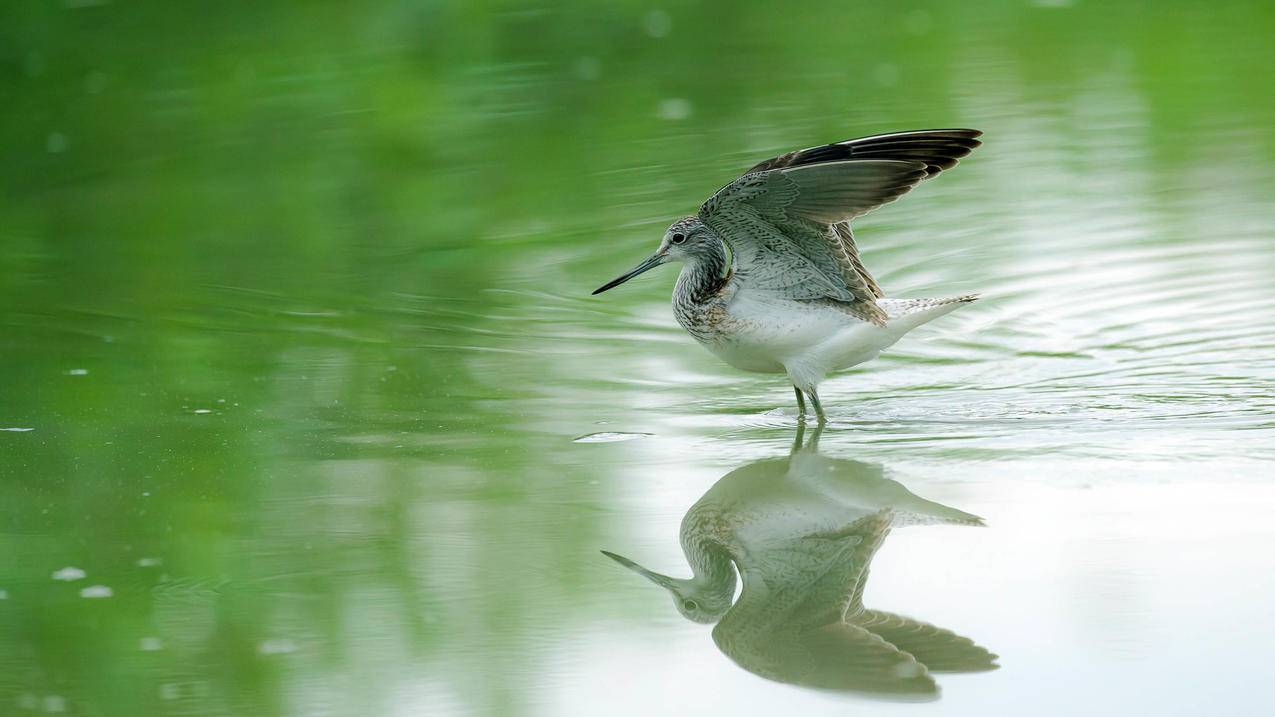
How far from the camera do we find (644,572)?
16.7 ft

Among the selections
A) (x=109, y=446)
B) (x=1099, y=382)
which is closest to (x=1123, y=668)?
(x=1099, y=382)

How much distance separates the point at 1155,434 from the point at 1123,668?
81.5 inches

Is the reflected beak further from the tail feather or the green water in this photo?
the tail feather

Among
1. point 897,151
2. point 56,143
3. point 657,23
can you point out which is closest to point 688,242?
point 897,151

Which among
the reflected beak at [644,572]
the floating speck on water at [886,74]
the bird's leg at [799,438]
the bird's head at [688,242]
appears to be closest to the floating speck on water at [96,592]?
the reflected beak at [644,572]

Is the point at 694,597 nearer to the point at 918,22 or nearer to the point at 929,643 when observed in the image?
the point at 929,643

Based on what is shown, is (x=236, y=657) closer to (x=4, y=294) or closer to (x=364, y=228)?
(x=4, y=294)

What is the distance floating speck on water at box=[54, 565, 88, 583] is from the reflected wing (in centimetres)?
234

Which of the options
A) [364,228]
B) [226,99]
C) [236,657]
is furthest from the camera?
[226,99]

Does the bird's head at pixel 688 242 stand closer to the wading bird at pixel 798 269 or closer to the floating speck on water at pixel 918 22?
the wading bird at pixel 798 269

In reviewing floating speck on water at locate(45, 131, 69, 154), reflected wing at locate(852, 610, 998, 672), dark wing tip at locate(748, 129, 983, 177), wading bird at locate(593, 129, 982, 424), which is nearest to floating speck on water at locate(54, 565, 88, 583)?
reflected wing at locate(852, 610, 998, 672)

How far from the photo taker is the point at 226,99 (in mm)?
13125

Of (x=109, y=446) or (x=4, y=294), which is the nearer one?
(x=109, y=446)

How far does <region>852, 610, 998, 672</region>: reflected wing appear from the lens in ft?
14.3
